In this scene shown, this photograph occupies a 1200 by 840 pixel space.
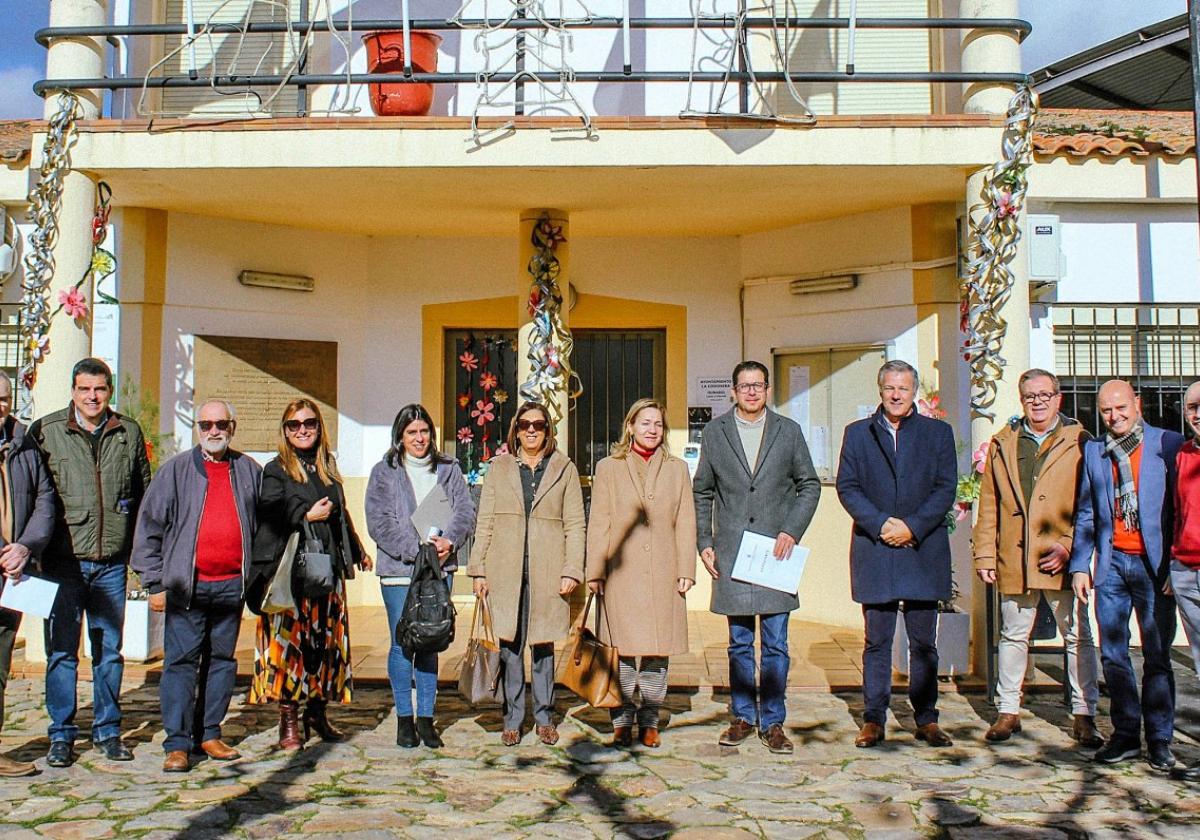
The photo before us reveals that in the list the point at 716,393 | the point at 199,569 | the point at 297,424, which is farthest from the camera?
the point at 716,393

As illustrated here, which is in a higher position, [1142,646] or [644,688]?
[1142,646]

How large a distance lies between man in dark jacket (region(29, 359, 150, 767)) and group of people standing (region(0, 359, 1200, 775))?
0.03 ft

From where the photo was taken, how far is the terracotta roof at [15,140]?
8.02m

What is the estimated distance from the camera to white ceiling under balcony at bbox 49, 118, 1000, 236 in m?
7.28

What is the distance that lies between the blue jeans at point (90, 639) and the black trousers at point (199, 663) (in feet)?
1.16

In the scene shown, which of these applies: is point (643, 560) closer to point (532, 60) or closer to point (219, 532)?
point (219, 532)

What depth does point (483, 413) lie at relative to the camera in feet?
32.3

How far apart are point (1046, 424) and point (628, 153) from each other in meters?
3.20

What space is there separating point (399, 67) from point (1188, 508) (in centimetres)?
593

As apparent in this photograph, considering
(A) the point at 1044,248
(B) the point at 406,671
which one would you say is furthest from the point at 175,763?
(A) the point at 1044,248

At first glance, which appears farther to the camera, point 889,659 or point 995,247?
point 995,247

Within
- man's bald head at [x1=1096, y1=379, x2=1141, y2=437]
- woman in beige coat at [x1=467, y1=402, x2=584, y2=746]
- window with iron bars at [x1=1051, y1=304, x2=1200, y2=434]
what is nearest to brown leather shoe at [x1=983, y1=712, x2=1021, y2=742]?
man's bald head at [x1=1096, y1=379, x2=1141, y2=437]

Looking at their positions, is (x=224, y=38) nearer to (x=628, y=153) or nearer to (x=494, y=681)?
(x=628, y=153)

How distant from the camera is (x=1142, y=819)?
4453mm
